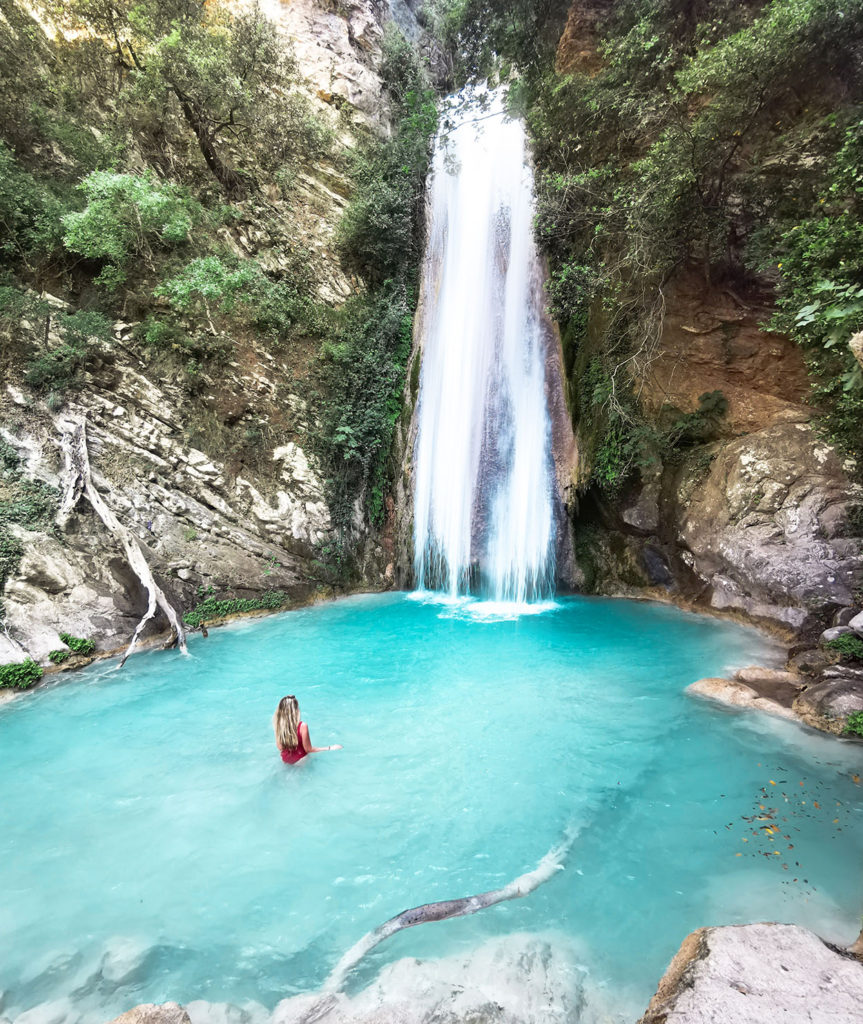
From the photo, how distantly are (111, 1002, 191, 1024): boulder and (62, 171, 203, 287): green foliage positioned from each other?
37.6ft

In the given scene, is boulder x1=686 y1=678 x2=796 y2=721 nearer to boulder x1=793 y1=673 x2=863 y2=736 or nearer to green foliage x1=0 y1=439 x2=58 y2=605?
boulder x1=793 y1=673 x2=863 y2=736

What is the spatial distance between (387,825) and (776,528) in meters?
7.48

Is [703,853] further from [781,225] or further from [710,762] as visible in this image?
[781,225]

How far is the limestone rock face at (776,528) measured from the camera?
7.09m

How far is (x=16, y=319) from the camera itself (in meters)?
8.77

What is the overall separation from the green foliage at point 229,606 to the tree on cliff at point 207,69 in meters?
10.9

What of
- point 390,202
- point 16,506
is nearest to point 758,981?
point 16,506

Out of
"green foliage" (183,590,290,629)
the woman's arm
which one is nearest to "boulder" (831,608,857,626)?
the woman's arm

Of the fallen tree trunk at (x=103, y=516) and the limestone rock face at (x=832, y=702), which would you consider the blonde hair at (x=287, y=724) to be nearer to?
the fallen tree trunk at (x=103, y=516)

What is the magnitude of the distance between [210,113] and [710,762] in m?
16.5

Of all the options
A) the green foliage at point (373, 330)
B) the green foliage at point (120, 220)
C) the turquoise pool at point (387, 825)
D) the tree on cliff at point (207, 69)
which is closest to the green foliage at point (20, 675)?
the turquoise pool at point (387, 825)

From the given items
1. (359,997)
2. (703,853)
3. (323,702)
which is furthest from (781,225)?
(359,997)

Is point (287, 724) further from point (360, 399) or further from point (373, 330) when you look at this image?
point (373, 330)

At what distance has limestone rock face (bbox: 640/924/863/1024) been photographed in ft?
6.23
